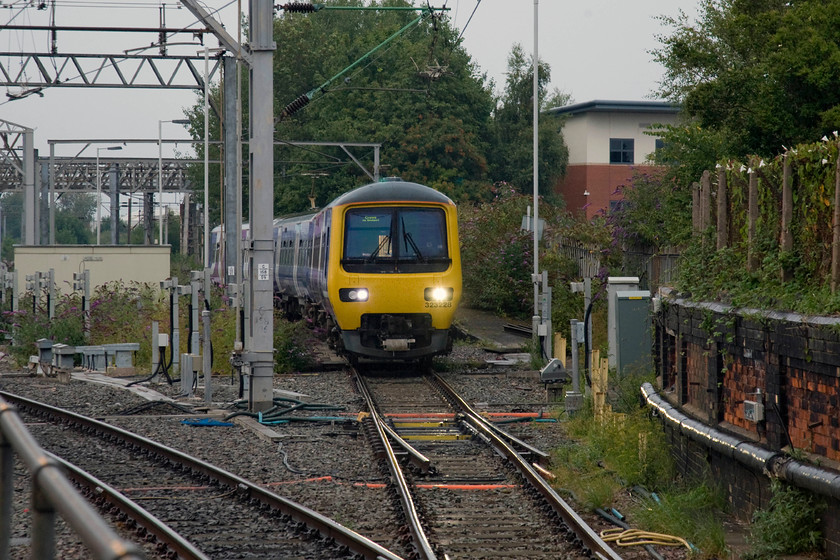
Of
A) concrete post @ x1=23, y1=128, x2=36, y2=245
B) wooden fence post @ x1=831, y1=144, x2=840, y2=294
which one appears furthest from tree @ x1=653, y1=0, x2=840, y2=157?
concrete post @ x1=23, y1=128, x2=36, y2=245

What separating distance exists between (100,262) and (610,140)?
28.3m

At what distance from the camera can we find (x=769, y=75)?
63.3ft

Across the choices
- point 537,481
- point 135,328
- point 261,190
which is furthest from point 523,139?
point 537,481

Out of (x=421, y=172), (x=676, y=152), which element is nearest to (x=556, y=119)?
(x=421, y=172)

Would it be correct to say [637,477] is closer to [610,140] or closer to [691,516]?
[691,516]

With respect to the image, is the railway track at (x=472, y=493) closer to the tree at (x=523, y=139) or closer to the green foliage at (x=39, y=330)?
the green foliage at (x=39, y=330)

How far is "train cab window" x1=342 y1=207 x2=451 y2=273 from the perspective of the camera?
18.2m

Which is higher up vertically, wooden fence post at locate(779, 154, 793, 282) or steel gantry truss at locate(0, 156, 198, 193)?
steel gantry truss at locate(0, 156, 198, 193)

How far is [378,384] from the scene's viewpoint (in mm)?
17562

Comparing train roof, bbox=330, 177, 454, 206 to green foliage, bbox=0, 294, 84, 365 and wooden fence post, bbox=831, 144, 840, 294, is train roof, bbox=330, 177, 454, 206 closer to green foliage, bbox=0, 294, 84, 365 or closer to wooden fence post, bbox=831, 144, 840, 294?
green foliage, bbox=0, 294, 84, 365

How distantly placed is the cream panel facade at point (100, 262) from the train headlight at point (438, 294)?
13550 mm

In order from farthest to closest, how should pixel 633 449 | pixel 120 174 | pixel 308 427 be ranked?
pixel 120 174
pixel 308 427
pixel 633 449

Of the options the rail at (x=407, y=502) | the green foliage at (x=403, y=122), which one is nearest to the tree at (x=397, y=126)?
the green foliage at (x=403, y=122)

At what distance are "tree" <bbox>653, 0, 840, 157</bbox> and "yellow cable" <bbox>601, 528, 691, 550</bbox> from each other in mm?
11879
